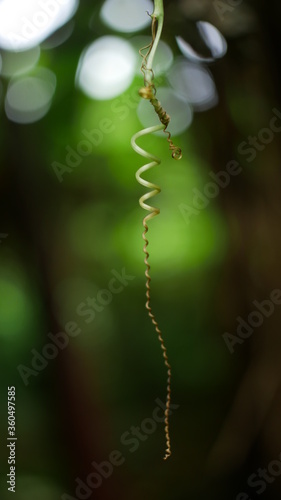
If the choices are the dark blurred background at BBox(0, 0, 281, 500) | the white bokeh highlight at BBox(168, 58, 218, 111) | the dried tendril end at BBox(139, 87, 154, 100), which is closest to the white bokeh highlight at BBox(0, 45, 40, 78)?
the dark blurred background at BBox(0, 0, 281, 500)

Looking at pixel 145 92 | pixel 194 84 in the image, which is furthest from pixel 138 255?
pixel 145 92

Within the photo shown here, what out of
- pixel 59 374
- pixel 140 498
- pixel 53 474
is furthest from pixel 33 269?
pixel 140 498

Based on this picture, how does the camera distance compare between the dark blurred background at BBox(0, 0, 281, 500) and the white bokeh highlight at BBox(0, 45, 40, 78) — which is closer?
the dark blurred background at BBox(0, 0, 281, 500)

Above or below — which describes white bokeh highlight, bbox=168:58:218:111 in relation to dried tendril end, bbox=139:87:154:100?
above

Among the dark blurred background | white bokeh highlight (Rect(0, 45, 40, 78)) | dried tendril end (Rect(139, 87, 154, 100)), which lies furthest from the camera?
white bokeh highlight (Rect(0, 45, 40, 78))

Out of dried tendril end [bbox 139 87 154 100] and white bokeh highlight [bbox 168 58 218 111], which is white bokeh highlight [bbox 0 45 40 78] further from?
dried tendril end [bbox 139 87 154 100]

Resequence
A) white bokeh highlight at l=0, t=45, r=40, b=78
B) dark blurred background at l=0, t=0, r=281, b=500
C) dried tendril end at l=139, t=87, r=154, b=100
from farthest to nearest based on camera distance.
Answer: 1. white bokeh highlight at l=0, t=45, r=40, b=78
2. dark blurred background at l=0, t=0, r=281, b=500
3. dried tendril end at l=139, t=87, r=154, b=100

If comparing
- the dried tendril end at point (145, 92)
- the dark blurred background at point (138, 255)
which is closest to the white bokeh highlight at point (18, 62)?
the dark blurred background at point (138, 255)

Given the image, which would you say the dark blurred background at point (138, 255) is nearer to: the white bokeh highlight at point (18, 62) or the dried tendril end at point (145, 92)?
the white bokeh highlight at point (18, 62)

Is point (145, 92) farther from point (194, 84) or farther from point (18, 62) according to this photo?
point (18, 62)
